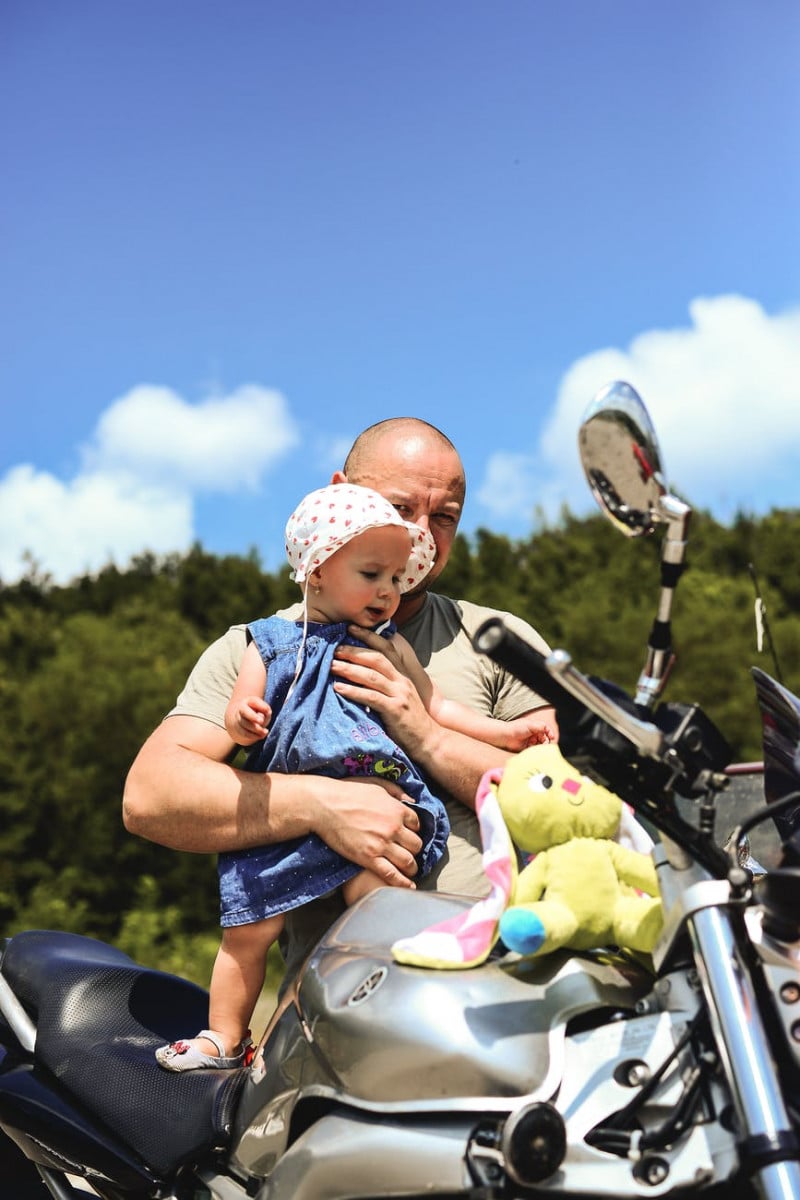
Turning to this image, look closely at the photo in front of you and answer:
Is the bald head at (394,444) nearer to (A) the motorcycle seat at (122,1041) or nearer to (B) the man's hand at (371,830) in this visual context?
(B) the man's hand at (371,830)

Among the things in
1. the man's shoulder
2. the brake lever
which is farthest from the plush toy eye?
the man's shoulder

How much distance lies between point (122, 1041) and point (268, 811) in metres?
0.46

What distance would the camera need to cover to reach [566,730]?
4.61 feet

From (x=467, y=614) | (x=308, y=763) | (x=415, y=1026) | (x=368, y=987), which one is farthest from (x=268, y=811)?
(x=467, y=614)

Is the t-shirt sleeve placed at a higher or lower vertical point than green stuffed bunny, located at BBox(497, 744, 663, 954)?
higher

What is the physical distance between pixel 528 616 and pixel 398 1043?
389 inches

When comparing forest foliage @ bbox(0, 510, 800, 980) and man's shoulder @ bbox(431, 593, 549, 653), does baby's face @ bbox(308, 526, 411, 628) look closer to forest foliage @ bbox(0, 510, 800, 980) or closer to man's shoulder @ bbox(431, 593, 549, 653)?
man's shoulder @ bbox(431, 593, 549, 653)

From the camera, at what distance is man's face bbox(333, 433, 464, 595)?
284 cm

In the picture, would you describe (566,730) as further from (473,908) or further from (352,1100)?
(352,1100)

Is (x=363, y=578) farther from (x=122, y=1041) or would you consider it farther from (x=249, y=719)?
(x=122, y=1041)

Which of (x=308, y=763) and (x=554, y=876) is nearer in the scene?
(x=554, y=876)

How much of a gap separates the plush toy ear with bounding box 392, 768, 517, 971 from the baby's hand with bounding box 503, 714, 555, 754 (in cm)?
90

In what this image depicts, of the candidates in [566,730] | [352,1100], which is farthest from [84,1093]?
[566,730]

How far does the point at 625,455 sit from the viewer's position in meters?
1.39
